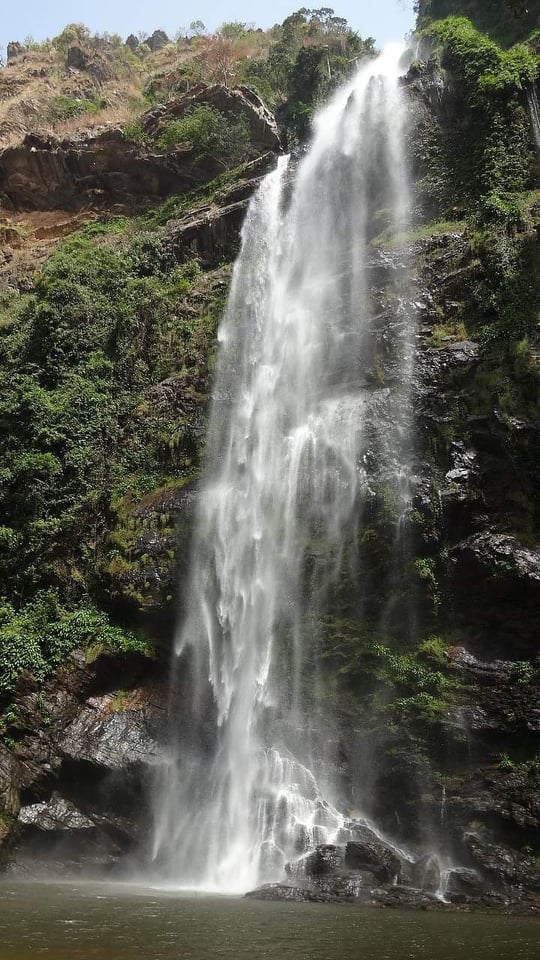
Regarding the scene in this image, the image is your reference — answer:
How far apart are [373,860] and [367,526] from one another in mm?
6143

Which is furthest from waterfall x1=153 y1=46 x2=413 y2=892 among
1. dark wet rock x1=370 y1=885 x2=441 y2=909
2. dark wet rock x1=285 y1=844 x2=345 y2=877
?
dark wet rock x1=370 y1=885 x2=441 y2=909

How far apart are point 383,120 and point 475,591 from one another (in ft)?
60.3

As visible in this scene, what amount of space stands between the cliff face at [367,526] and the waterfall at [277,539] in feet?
1.55

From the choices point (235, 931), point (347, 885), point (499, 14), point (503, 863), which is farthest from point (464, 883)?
point (499, 14)

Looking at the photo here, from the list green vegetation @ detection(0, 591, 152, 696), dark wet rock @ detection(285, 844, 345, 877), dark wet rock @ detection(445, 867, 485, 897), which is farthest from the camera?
green vegetation @ detection(0, 591, 152, 696)

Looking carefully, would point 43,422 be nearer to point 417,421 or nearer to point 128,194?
point 417,421

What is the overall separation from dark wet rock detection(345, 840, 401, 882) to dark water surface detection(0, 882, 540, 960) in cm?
126

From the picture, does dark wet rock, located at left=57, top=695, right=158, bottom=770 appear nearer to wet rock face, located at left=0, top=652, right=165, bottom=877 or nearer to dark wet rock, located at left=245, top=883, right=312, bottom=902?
wet rock face, located at left=0, top=652, right=165, bottom=877

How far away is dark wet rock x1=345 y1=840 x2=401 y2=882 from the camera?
33.3 feet

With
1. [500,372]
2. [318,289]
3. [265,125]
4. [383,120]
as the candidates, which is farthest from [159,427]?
[265,125]

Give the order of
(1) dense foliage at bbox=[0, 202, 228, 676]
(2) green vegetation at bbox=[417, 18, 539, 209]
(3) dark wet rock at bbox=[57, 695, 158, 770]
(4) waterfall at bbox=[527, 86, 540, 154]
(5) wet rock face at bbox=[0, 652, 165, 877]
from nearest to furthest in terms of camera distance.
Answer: (5) wet rock face at bbox=[0, 652, 165, 877] < (3) dark wet rock at bbox=[57, 695, 158, 770] < (1) dense foliage at bbox=[0, 202, 228, 676] < (2) green vegetation at bbox=[417, 18, 539, 209] < (4) waterfall at bbox=[527, 86, 540, 154]

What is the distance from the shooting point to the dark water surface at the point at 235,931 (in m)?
5.93

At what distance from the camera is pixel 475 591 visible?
12.8 m

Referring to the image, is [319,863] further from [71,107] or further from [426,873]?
[71,107]
